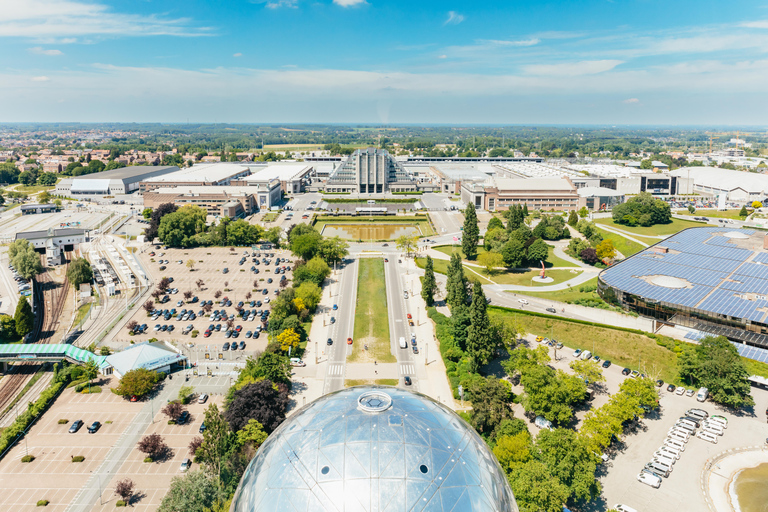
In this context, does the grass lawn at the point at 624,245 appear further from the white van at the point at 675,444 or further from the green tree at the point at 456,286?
the white van at the point at 675,444

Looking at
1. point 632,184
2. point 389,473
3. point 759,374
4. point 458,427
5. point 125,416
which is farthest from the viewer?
point 632,184

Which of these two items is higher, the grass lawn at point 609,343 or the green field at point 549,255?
the green field at point 549,255

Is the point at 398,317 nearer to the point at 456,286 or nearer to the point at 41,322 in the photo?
the point at 456,286

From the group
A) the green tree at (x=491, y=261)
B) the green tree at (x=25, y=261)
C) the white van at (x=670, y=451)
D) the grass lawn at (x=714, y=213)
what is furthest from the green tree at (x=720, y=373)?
the green tree at (x=25, y=261)

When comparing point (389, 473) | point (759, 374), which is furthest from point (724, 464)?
point (389, 473)

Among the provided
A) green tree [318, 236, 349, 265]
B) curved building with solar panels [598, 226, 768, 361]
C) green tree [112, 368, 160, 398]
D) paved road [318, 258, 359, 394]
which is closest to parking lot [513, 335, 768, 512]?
curved building with solar panels [598, 226, 768, 361]

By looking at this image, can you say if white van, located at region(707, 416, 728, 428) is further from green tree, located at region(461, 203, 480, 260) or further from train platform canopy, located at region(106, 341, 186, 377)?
train platform canopy, located at region(106, 341, 186, 377)

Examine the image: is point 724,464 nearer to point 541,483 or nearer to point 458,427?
point 541,483
